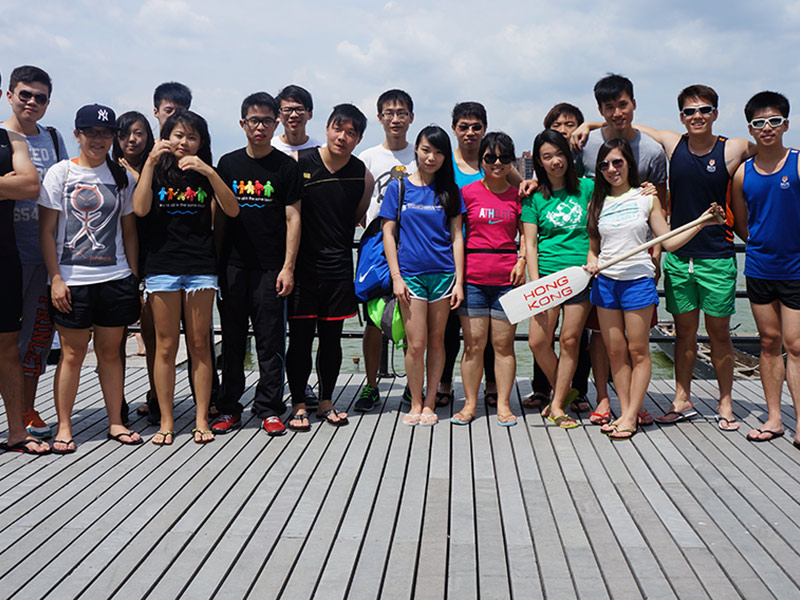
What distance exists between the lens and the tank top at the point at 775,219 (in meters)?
3.87

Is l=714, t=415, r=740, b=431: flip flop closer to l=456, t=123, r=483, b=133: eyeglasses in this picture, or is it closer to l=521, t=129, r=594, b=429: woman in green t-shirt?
l=521, t=129, r=594, b=429: woman in green t-shirt

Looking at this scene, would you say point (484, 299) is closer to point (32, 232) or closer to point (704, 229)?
point (704, 229)

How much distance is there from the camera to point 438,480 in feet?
11.3

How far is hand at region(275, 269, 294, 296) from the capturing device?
411 centimetres

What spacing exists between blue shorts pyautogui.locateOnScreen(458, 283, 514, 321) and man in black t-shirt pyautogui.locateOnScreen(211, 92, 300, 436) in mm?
1023

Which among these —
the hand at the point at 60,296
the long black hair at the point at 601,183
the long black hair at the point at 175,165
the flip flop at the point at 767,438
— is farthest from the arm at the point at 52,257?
the flip flop at the point at 767,438

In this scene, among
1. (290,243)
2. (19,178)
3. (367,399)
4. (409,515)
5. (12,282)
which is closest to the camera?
(409,515)

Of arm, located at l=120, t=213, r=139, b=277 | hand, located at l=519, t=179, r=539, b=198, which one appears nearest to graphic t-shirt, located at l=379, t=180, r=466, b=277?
hand, located at l=519, t=179, r=539, b=198

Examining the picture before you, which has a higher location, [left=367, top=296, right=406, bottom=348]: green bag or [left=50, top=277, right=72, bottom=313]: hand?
[left=50, top=277, right=72, bottom=313]: hand

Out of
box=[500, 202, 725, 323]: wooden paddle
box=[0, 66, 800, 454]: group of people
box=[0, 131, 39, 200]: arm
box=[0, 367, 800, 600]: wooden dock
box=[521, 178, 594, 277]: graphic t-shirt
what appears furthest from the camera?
box=[521, 178, 594, 277]: graphic t-shirt

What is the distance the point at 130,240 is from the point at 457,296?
182 centimetres

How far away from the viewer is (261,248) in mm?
4102

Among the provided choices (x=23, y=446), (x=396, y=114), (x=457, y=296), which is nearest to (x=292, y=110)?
(x=396, y=114)

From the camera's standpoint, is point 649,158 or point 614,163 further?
point 649,158
